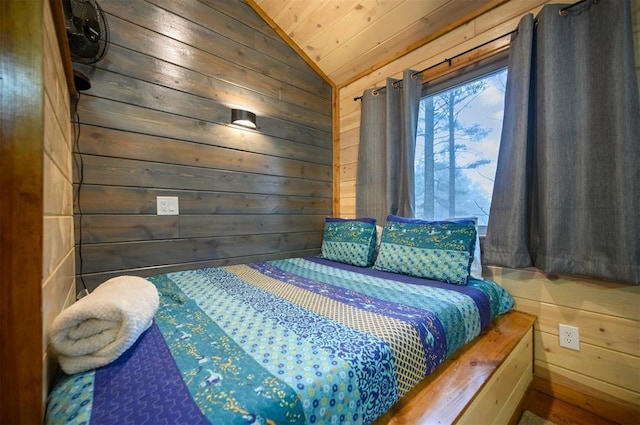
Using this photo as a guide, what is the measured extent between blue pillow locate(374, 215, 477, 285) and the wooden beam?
60.3 inches

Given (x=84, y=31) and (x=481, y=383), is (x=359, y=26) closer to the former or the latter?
(x=84, y=31)

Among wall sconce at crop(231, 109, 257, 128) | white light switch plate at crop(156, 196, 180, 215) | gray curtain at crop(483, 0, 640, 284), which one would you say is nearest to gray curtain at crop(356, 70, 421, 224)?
gray curtain at crop(483, 0, 640, 284)

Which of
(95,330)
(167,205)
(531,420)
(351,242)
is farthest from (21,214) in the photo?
(531,420)

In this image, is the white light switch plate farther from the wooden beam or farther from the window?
the window

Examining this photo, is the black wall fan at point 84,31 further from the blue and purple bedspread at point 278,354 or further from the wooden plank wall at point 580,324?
the wooden plank wall at point 580,324

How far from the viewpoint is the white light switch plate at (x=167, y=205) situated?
65.1 inches

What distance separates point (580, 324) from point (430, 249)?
31.8 inches

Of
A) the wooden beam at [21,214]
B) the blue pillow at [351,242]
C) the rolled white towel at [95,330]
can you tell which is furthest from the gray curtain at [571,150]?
the wooden beam at [21,214]

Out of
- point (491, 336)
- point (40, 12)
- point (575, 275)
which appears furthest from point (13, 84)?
point (575, 275)

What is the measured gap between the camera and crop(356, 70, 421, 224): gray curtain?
197 centimetres

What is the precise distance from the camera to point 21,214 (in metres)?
0.47

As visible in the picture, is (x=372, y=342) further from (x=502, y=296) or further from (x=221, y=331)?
(x=502, y=296)

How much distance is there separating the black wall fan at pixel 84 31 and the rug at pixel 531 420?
2794 millimetres

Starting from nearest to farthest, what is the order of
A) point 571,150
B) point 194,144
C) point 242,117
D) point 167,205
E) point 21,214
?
point 21,214, point 571,150, point 167,205, point 194,144, point 242,117
